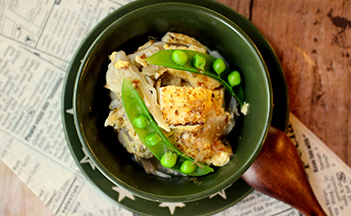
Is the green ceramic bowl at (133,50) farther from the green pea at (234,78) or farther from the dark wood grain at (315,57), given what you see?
the dark wood grain at (315,57)

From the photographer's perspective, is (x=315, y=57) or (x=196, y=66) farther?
(x=315, y=57)

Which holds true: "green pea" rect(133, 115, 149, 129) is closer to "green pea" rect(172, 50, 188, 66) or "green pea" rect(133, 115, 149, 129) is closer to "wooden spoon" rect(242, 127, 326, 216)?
"green pea" rect(172, 50, 188, 66)

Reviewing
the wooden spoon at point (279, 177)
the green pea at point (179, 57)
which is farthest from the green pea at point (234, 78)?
the wooden spoon at point (279, 177)

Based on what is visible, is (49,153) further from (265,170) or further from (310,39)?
(310,39)

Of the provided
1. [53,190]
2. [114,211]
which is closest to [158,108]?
[114,211]

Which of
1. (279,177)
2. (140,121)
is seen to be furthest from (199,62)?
(279,177)

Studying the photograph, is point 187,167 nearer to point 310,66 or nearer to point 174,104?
point 174,104
